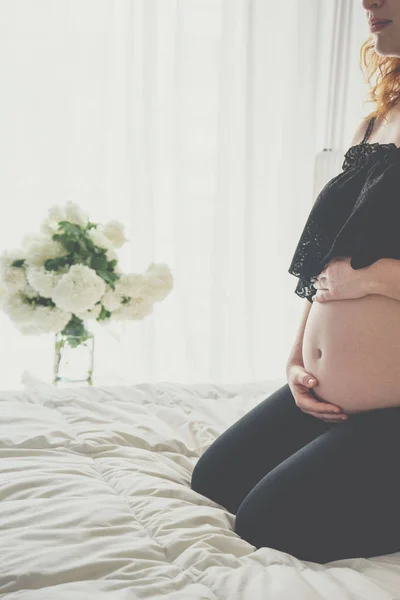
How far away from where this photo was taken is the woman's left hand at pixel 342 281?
4.18 feet

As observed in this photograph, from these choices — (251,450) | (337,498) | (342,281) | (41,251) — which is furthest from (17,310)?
(337,498)

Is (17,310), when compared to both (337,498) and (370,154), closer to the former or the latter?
(370,154)

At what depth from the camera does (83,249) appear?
206 centimetres

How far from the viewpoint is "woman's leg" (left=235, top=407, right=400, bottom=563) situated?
3.60 feet

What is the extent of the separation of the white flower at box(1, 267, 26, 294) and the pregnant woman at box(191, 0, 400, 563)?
86 centimetres

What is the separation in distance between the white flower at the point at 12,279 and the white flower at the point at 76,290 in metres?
0.12

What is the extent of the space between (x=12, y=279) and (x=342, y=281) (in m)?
1.03

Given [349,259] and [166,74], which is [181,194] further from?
[349,259]

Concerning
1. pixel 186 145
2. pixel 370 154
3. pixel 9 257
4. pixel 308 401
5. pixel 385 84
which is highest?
pixel 186 145

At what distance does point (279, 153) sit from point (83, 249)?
4.49 feet

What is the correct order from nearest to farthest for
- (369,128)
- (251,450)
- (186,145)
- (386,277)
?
(386,277) < (251,450) < (369,128) < (186,145)

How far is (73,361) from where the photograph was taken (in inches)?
83.6

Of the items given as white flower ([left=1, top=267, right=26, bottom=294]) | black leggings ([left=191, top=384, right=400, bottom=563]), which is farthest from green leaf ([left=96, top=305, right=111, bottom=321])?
black leggings ([left=191, top=384, right=400, bottom=563])

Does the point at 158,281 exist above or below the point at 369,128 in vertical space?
below
